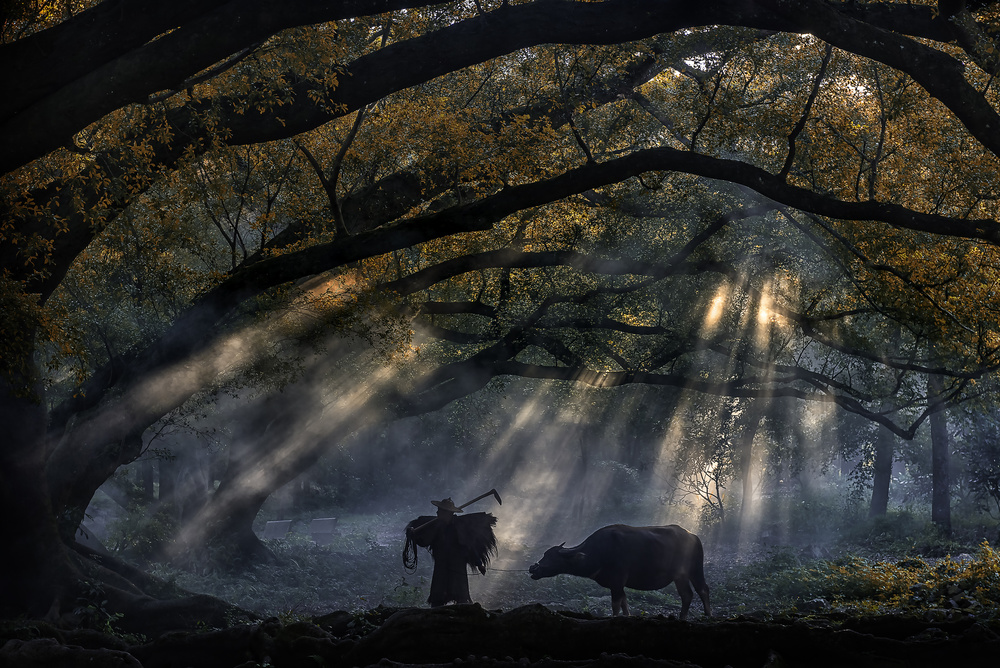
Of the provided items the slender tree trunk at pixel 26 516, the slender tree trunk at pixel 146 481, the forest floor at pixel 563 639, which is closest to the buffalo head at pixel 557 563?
the forest floor at pixel 563 639

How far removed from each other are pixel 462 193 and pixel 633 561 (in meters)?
→ 8.76

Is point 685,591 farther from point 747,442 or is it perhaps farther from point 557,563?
point 747,442

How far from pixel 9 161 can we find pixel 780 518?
3341cm

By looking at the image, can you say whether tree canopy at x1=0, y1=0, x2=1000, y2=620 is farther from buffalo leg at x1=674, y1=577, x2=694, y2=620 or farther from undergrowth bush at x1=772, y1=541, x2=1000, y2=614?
buffalo leg at x1=674, y1=577, x2=694, y2=620

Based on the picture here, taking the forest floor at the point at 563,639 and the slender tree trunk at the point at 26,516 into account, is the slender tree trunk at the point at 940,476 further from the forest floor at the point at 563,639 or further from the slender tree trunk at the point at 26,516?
the slender tree trunk at the point at 26,516

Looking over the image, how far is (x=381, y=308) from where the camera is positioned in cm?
1373

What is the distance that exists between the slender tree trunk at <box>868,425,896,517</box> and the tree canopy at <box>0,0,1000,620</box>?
12047mm

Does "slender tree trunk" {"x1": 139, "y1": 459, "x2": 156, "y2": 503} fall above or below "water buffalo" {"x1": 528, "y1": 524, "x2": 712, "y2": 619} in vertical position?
above

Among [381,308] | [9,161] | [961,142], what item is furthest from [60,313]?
[961,142]

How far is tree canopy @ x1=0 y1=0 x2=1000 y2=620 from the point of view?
8656 millimetres

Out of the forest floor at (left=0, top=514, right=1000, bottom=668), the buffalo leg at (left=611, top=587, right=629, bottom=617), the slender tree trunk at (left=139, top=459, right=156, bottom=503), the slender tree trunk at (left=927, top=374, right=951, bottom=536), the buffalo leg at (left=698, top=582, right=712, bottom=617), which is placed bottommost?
the forest floor at (left=0, top=514, right=1000, bottom=668)

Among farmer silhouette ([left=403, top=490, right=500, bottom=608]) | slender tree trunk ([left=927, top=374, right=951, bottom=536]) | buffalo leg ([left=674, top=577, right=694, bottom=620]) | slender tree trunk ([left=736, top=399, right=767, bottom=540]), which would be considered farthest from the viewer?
slender tree trunk ([left=736, top=399, right=767, bottom=540])

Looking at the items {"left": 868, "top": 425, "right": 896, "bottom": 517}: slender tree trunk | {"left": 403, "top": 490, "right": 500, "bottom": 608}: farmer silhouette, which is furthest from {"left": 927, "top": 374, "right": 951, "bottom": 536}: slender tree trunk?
{"left": 403, "top": 490, "right": 500, "bottom": 608}: farmer silhouette

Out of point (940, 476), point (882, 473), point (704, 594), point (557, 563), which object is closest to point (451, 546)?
point (557, 563)
